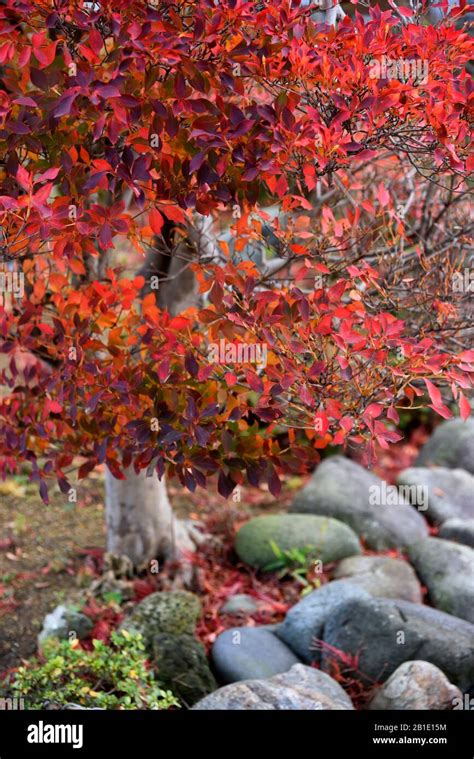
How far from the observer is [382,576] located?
543cm

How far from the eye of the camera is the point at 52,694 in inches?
149

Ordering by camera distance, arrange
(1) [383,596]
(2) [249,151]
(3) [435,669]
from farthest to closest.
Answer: (1) [383,596] → (3) [435,669] → (2) [249,151]

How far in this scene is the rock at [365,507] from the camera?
636 centimetres

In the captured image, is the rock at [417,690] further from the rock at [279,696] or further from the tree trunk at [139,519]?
the tree trunk at [139,519]

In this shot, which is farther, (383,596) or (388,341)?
(383,596)

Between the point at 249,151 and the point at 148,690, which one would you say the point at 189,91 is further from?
the point at 148,690

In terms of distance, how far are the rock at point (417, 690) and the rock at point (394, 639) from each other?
208 mm

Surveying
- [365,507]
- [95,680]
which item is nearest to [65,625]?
[95,680]

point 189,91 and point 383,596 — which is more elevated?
point 189,91

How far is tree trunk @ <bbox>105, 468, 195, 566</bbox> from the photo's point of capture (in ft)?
17.6

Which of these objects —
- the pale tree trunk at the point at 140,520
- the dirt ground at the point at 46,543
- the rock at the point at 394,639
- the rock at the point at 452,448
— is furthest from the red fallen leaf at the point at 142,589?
the rock at the point at 452,448

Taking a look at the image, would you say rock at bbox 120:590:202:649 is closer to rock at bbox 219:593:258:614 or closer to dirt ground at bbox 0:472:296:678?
rock at bbox 219:593:258:614
